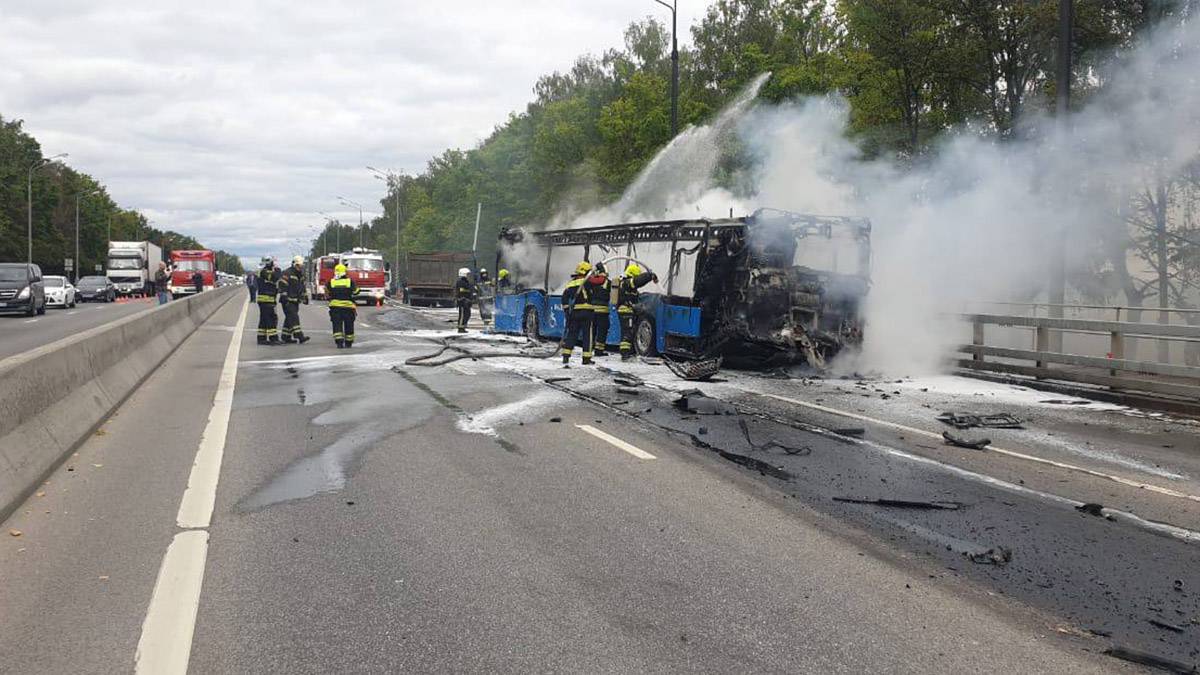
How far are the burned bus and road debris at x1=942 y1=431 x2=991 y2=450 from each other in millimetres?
5667

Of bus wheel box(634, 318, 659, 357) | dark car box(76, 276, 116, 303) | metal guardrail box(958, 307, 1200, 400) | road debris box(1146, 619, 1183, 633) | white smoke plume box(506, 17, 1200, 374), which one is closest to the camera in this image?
road debris box(1146, 619, 1183, 633)

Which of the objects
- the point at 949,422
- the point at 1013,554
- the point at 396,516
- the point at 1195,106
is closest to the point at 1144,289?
the point at 1195,106

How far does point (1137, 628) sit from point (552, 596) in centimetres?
250

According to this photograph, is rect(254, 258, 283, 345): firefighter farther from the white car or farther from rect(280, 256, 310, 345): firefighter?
the white car

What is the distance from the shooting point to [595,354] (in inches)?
669

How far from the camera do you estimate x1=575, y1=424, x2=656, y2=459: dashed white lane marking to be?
24.9 ft

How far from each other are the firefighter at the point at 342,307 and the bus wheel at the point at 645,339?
547cm

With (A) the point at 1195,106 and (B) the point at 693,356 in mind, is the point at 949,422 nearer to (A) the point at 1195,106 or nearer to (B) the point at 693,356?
(B) the point at 693,356

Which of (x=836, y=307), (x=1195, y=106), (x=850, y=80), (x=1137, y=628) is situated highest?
(x=850, y=80)

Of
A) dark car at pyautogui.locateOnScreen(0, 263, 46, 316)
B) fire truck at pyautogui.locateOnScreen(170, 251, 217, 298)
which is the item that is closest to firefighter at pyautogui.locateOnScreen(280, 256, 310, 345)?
dark car at pyautogui.locateOnScreen(0, 263, 46, 316)

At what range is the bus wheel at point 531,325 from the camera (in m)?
20.4

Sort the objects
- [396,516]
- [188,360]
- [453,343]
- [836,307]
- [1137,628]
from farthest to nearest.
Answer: [453,343] → [188,360] → [836,307] → [396,516] → [1137,628]

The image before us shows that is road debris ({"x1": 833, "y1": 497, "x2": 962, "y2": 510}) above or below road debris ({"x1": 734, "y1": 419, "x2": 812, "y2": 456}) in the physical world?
below

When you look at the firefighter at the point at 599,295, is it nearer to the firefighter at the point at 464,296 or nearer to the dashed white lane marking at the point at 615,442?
the dashed white lane marking at the point at 615,442
